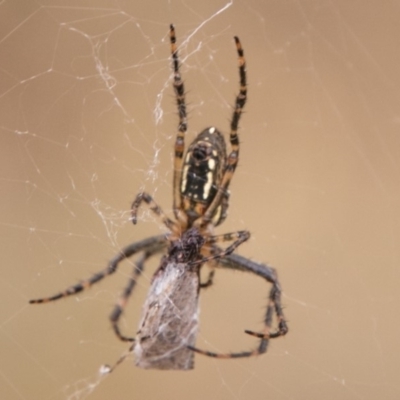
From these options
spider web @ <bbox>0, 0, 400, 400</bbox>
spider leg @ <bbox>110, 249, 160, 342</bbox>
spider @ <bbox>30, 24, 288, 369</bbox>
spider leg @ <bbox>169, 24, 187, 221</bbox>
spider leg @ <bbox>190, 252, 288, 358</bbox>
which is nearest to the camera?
spider @ <bbox>30, 24, 288, 369</bbox>

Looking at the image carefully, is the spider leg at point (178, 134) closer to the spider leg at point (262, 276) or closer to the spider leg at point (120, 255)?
the spider leg at point (120, 255)

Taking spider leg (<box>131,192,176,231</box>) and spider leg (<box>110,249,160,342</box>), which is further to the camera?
spider leg (<box>110,249,160,342</box>)

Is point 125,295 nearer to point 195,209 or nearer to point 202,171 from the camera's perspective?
point 195,209

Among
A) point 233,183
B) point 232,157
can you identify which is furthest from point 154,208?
point 233,183

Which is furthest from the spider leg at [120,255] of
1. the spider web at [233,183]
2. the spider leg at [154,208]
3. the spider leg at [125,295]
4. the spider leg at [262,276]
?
the spider web at [233,183]

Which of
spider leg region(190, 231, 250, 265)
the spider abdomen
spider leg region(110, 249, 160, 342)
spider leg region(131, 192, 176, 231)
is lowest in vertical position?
spider leg region(110, 249, 160, 342)

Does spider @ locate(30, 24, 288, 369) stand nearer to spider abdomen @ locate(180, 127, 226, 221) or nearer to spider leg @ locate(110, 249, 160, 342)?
spider abdomen @ locate(180, 127, 226, 221)

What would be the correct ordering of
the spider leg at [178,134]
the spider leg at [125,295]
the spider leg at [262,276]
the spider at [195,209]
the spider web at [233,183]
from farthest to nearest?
the spider web at [233,183] → the spider leg at [125,295] → the spider leg at [262,276] → the spider leg at [178,134] → the spider at [195,209]

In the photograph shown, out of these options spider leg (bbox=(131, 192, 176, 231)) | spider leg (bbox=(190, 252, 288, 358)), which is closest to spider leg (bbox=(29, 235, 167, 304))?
spider leg (bbox=(131, 192, 176, 231))
